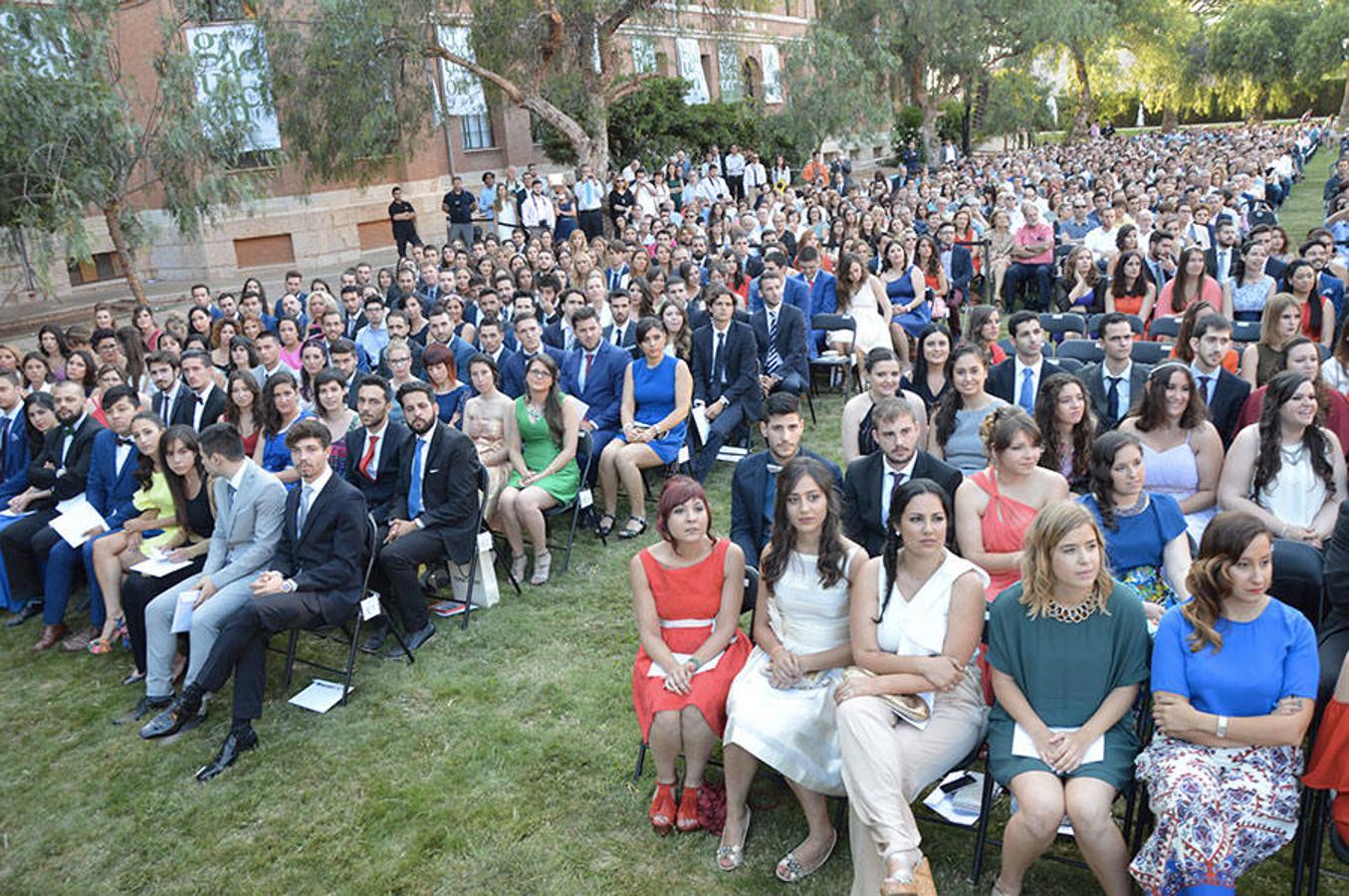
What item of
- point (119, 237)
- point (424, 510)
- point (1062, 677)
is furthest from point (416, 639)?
point (119, 237)

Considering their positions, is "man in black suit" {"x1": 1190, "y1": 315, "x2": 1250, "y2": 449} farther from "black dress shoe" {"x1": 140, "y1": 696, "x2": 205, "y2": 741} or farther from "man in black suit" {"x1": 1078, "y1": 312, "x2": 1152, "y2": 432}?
"black dress shoe" {"x1": 140, "y1": 696, "x2": 205, "y2": 741}

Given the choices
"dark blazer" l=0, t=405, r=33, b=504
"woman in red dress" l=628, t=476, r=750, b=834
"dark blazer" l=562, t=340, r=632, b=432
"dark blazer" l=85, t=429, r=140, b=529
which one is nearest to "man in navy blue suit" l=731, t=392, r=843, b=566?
"woman in red dress" l=628, t=476, r=750, b=834

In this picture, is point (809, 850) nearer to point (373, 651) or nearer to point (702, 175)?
point (373, 651)

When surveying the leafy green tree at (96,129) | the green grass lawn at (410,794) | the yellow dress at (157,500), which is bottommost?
the green grass lawn at (410,794)

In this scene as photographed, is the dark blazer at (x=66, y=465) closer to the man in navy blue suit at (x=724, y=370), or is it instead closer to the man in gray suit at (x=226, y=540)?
the man in gray suit at (x=226, y=540)

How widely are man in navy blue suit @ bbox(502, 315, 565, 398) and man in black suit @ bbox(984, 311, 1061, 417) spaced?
3.28 m

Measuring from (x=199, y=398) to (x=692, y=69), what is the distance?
91.5ft

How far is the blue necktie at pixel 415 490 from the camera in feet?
19.1

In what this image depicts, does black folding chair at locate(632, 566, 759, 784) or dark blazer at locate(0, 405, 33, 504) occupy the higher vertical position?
dark blazer at locate(0, 405, 33, 504)

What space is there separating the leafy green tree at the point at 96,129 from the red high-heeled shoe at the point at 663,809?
11.2 meters

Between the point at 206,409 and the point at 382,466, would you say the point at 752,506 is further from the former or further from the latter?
the point at 206,409

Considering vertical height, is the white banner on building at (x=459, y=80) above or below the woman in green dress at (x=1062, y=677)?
above

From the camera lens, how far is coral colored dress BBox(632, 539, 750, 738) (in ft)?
13.2

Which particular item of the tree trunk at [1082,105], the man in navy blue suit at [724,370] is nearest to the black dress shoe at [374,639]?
the man in navy blue suit at [724,370]
